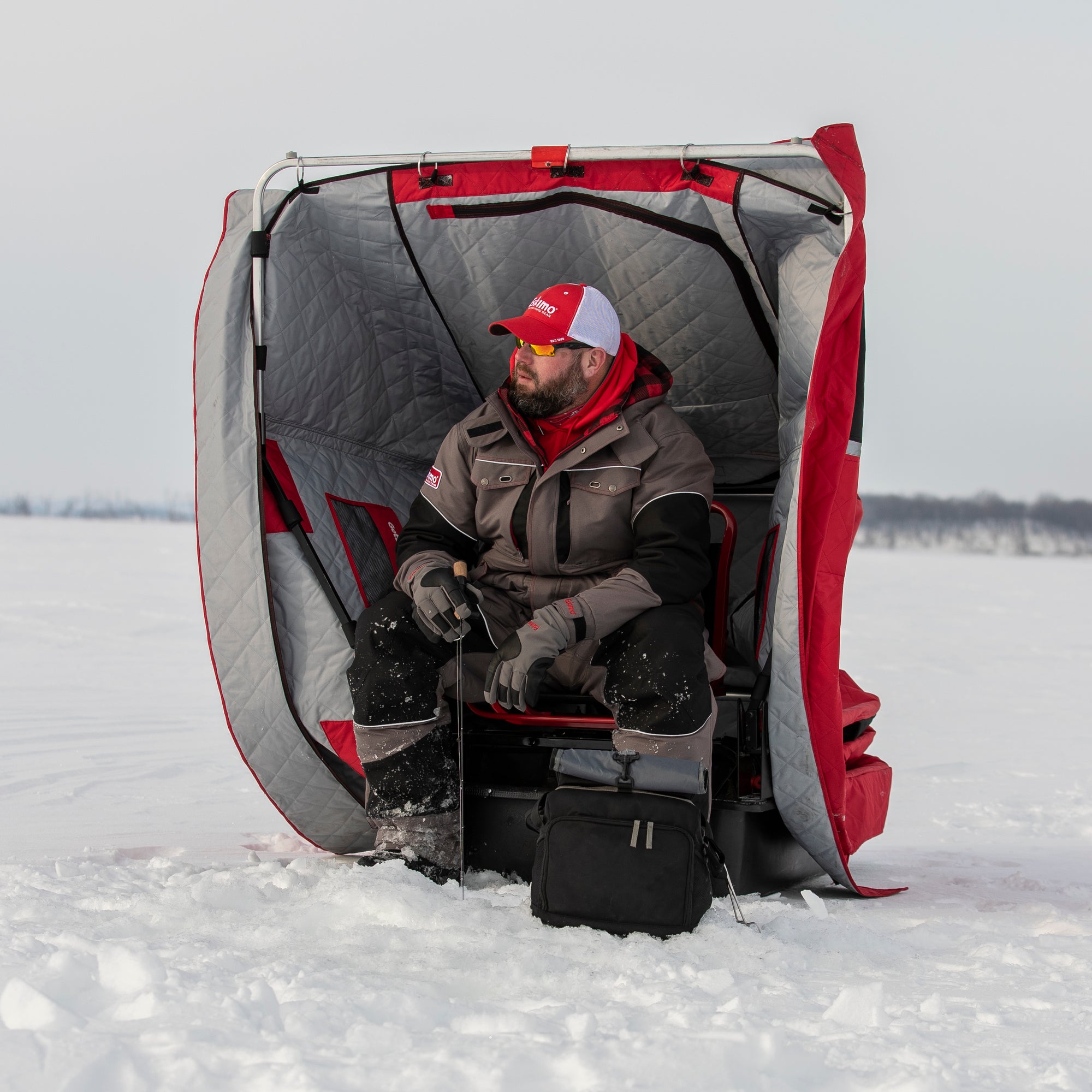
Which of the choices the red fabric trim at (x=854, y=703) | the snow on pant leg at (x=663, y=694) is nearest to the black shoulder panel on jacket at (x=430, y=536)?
the snow on pant leg at (x=663, y=694)

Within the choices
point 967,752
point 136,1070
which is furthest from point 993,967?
point 967,752

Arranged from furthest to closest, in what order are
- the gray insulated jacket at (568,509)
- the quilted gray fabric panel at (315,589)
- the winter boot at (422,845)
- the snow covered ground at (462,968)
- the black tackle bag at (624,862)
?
the quilted gray fabric panel at (315,589) → the gray insulated jacket at (568,509) → the winter boot at (422,845) → the black tackle bag at (624,862) → the snow covered ground at (462,968)

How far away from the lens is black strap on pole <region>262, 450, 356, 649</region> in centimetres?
245

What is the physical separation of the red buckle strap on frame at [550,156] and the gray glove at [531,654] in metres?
1.02

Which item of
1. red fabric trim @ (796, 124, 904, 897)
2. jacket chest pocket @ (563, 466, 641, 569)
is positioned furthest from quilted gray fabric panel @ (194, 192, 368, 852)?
red fabric trim @ (796, 124, 904, 897)

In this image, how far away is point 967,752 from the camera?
15.4 ft

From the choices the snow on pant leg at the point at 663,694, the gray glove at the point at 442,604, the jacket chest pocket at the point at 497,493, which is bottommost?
the snow on pant leg at the point at 663,694

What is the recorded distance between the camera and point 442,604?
2.09 m

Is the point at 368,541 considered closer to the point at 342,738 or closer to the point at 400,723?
the point at 342,738

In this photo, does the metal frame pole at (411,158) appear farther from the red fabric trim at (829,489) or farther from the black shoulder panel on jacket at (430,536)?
the black shoulder panel on jacket at (430,536)

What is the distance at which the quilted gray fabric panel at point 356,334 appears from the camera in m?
2.59

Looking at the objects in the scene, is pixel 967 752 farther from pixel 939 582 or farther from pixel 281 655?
pixel 939 582

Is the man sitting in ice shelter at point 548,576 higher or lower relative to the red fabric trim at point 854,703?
higher

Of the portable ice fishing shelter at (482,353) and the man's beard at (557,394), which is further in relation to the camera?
the man's beard at (557,394)
